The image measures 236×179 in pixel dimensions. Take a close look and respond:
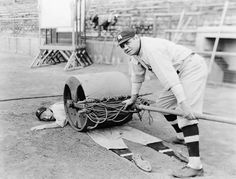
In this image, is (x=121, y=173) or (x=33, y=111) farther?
(x=33, y=111)

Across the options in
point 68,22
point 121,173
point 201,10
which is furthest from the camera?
point 68,22

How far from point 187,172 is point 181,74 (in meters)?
0.89

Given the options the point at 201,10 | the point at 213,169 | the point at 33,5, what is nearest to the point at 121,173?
the point at 213,169

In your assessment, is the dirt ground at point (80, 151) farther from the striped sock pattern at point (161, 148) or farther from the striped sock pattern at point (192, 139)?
the striped sock pattern at point (192, 139)

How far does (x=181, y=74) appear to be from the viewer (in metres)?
3.07

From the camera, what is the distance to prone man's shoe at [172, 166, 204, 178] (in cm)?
286

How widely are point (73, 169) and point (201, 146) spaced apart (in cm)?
151

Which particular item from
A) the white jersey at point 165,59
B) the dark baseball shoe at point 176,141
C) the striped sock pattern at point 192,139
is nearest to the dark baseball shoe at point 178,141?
the dark baseball shoe at point 176,141

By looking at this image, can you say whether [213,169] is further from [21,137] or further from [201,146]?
[21,137]

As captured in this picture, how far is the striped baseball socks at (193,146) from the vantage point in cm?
292

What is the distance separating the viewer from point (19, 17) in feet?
53.6

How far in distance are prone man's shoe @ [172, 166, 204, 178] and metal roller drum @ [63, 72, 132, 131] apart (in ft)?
4.40

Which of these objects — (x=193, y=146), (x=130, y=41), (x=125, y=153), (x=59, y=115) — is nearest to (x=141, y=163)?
(x=125, y=153)

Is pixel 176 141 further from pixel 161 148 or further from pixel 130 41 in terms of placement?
pixel 130 41
